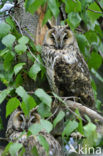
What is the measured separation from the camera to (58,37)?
235 centimetres

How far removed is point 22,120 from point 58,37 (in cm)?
64

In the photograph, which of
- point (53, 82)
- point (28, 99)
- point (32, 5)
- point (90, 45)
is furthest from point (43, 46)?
point (28, 99)

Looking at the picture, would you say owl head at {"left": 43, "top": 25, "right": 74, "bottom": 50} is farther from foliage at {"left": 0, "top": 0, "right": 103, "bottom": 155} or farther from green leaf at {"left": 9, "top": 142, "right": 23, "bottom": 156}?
green leaf at {"left": 9, "top": 142, "right": 23, "bottom": 156}

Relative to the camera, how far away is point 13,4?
2410 millimetres

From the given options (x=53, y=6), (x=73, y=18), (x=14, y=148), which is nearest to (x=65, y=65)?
(x=73, y=18)

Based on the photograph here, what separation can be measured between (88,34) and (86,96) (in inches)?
20.4

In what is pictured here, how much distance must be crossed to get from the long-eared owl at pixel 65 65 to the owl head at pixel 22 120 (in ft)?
0.85

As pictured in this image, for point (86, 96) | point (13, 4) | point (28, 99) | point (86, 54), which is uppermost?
point (13, 4)

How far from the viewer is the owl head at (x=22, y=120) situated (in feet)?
6.98

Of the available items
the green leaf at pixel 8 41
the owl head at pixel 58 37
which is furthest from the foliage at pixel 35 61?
the owl head at pixel 58 37

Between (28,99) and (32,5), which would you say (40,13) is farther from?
(28,99)

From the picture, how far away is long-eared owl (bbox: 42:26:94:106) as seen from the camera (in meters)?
2.30

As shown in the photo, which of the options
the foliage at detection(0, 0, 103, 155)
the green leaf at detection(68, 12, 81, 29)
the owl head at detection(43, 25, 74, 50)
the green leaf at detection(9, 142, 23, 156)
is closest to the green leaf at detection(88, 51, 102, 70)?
the foliage at detection(0, 0, 103, 155)

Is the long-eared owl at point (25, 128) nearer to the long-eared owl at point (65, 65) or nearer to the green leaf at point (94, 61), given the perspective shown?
the long-eared owl at point (65, 65)
